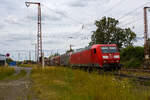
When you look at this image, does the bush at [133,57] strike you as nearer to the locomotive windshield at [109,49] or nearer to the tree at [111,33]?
the locomotive windshield at [109,49]

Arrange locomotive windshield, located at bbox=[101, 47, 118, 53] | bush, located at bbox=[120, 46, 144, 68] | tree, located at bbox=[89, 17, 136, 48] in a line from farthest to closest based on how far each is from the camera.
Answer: tree, located at bbox=[89, 17, 136, 48], bush, located at bbox=[120, 46, 144, 68], locomotive windshield, located at bbox=[101, 47, 118, 53]

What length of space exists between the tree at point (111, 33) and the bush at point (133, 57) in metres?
23.3

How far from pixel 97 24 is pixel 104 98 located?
199 ft

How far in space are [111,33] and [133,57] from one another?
94.8ft

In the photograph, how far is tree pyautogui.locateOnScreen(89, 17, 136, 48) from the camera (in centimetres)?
6397

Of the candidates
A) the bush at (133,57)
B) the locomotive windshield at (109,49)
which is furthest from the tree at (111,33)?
the locomotive windshield at (109,49)

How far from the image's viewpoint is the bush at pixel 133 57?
35.5m

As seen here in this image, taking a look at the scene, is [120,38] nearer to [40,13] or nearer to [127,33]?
[127,33]

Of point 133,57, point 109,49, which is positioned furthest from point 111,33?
point 109,49

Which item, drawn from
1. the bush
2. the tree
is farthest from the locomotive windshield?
the tree

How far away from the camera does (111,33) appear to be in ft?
214

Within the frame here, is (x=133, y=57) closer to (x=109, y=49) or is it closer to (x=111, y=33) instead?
(x=109, y=49)

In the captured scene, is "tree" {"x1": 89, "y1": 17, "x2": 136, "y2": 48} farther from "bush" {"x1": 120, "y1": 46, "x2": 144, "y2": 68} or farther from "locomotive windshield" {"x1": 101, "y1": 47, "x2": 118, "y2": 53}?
"locomotive windshield" {"x1": 101, "y1": 47, "x2": 118, "y2": 53}

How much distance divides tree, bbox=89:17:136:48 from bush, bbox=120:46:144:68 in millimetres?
23335
